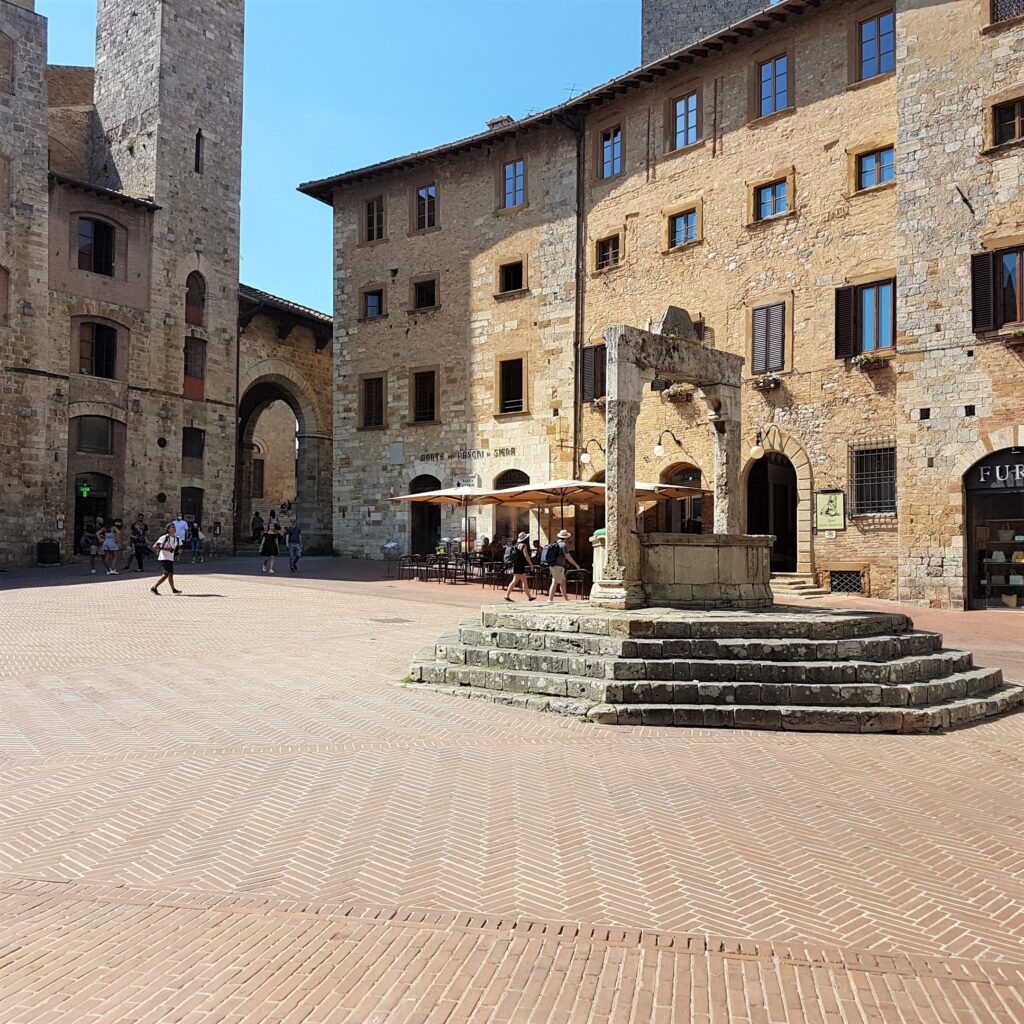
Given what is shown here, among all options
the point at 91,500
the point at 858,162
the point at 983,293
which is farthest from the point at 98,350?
the point at 983,293

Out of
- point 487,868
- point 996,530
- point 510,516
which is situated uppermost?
point 510,516

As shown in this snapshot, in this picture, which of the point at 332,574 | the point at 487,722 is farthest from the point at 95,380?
the point at 487,722

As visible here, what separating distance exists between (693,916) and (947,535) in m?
16.7

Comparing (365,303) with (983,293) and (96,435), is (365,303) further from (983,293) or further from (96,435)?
(983,293)

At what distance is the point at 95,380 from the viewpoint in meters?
29.1

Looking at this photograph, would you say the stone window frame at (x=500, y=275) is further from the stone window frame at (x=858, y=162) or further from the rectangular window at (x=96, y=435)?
A: the rectangular window at (x=96, y=435)

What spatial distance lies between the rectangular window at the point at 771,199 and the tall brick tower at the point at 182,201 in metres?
19.2

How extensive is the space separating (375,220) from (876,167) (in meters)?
16.1

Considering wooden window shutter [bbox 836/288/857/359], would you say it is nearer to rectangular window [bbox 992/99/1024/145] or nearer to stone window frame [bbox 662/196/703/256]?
rectangular window [bbox 992/99/1024/145]

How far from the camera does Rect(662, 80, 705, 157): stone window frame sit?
2342 cm

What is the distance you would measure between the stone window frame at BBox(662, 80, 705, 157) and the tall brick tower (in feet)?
54.6

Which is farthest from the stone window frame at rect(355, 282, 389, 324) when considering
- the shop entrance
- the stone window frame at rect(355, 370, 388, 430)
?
the shop entrance

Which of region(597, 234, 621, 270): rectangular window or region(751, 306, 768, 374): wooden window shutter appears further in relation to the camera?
region(597, 234, 621, 270): rectangular window

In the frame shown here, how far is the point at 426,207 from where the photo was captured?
96.3 ft
